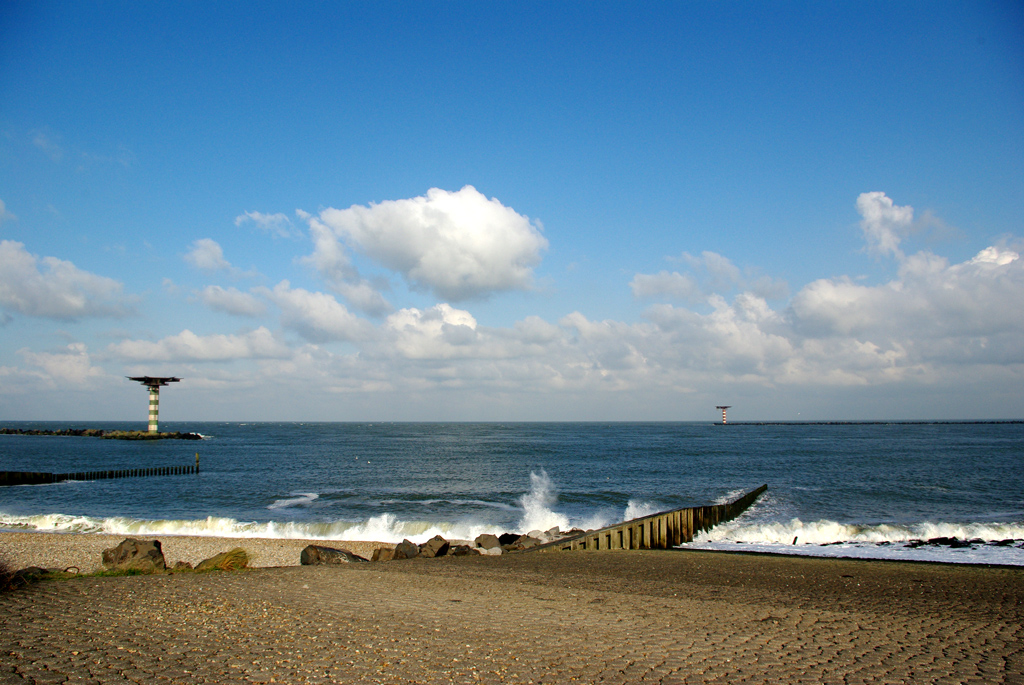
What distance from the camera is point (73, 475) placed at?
52188mm

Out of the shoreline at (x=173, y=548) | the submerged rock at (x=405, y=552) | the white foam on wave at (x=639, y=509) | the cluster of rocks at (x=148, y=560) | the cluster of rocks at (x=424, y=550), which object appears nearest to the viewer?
the cluster of rocks at (x=148, y=560)

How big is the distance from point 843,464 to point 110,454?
299ft

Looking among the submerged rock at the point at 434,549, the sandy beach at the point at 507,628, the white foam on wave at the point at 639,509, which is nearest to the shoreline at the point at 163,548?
the submerged rock at the point at 434,549

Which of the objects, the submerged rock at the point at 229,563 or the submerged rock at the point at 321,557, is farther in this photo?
the submerged rock at the point at 321,557

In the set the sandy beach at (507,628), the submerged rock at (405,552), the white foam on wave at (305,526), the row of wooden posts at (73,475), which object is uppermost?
the sandy beach at (507,628)

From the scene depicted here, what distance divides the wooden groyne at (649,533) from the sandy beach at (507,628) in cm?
457

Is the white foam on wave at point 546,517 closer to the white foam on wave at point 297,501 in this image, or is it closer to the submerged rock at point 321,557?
the white foam on wave at point 297,501

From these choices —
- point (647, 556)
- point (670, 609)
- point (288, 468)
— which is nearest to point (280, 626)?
point (670, 609)

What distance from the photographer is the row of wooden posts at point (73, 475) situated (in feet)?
161

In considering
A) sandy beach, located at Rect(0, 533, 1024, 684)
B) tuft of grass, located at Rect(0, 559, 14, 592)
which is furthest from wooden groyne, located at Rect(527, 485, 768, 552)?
tuft of grass, located at Rect(0, 559, 14, 592)

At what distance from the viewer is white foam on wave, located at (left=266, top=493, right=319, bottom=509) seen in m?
34.7

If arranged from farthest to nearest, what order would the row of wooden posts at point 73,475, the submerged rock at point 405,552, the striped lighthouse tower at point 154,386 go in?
1. the striped lighthouse tower at point 154,386
2. the row of wooden posts at point 73,475
3. the submerged rock at point 405,552

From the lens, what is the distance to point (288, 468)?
193 feet

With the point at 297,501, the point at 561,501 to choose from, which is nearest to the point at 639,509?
the point at 561,501
